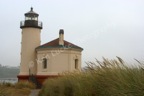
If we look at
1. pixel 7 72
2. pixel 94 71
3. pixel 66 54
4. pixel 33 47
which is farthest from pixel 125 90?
pixel 7 72

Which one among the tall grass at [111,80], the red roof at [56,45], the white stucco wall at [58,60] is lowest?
the tall grass at [111,80]

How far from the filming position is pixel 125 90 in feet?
18.0

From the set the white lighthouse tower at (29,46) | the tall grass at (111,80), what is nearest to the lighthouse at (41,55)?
the white lighthouse tower at (29,46)

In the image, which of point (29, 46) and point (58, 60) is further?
point (29, 46)

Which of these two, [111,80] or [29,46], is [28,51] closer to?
[29,46]

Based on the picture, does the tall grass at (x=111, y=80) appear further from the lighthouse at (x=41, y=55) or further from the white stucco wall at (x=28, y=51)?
the white stucco wall at (x=28, y=51)

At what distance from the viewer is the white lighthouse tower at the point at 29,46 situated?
31656 mm

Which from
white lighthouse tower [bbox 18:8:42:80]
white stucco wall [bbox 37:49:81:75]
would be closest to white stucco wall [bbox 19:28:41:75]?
white lighthouse tower [bbox 18:8:42:80]

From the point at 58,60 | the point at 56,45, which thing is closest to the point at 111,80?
the point at 58,60

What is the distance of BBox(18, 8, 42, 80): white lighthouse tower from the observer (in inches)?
1246

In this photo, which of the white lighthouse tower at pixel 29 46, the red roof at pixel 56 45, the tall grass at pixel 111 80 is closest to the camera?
the tall grass at pixel 111 80

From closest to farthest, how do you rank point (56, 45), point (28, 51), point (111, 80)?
point (111, 80), point (56, 45), point (28, 51)

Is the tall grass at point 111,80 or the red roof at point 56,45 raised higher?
the red roof at point 56,45

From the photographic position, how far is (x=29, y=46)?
3170 cm
